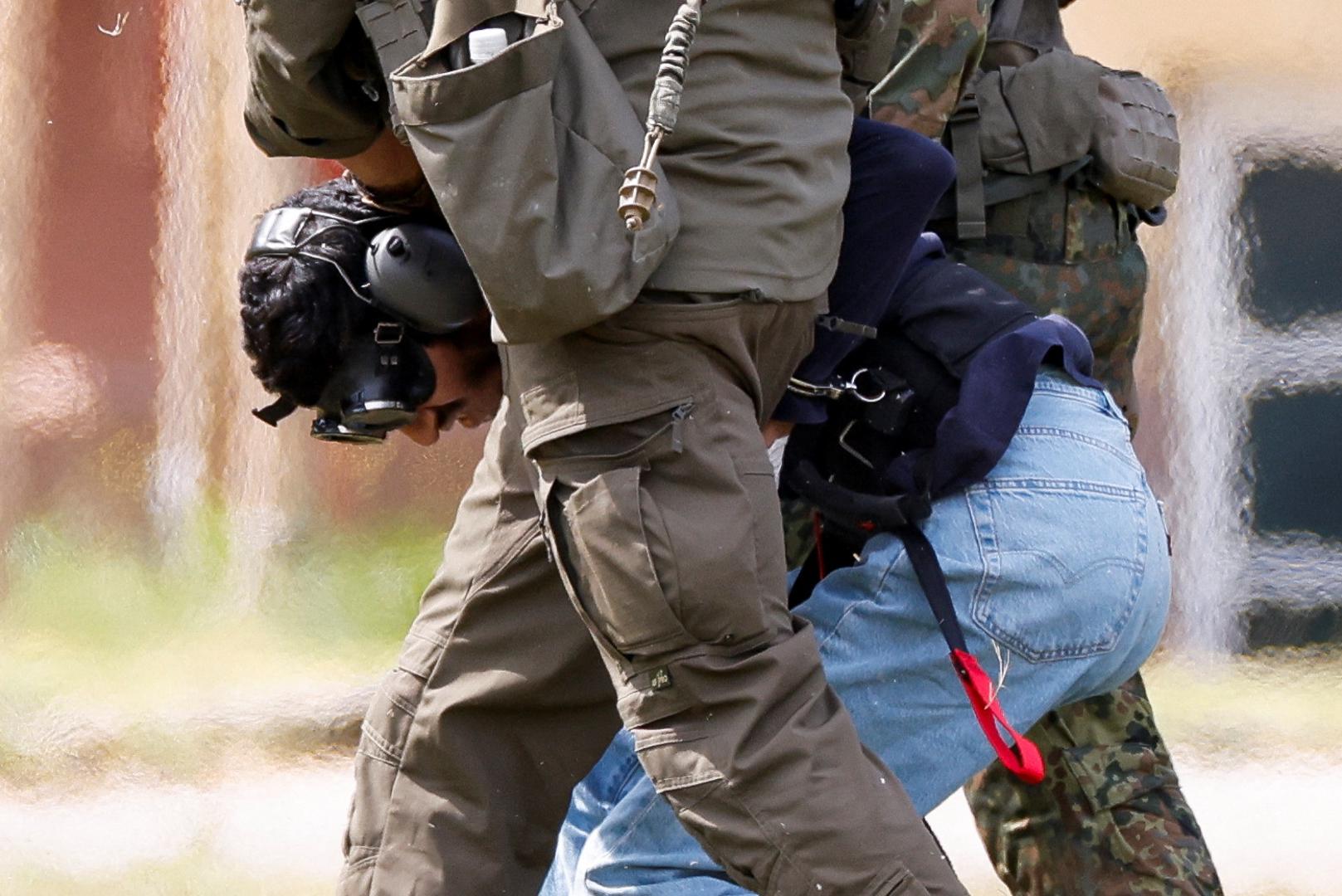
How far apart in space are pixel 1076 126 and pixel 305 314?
1162 millimetres

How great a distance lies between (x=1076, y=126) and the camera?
262cm

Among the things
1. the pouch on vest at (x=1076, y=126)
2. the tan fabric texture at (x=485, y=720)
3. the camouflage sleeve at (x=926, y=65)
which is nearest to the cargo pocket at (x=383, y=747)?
the tan fabric texture at (x=485, y=720)

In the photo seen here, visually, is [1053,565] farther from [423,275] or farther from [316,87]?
[316,87]

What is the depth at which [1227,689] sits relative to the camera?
12.0 feet

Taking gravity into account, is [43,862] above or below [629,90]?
below

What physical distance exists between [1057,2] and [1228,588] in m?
1.38

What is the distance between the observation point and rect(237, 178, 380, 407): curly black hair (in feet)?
7.55

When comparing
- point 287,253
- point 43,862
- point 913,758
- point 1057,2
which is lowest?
point 43,862

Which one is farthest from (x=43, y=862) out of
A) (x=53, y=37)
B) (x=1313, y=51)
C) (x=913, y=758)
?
(x=1313, y=51)

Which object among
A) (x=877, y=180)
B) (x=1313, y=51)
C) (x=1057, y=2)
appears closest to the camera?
(x=877, y=180)

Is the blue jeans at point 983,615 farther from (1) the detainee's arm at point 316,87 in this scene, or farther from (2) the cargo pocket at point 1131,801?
(1) the detainee's arm at point 316,87

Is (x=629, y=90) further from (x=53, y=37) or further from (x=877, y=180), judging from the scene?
(x=53, y=37)

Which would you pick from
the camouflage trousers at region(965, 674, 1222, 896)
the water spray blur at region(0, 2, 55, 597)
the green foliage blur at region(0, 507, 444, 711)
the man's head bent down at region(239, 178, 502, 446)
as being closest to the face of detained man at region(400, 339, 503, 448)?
the man's head bent down at region(239, 178, 502, 446)

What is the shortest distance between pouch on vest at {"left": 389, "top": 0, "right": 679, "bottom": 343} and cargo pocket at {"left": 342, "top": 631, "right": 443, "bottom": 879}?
0.52 metres
